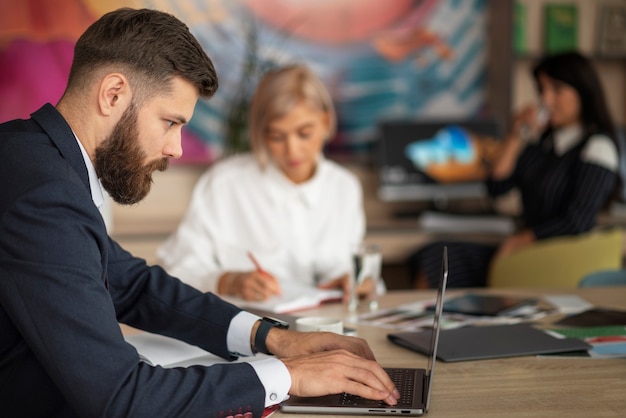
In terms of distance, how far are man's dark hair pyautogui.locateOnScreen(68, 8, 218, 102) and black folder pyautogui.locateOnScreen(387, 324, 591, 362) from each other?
74cm

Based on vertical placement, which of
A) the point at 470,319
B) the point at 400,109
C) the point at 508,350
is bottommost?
the point at 508,350

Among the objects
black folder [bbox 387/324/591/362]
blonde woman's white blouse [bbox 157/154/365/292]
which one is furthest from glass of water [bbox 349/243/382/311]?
blonde woman's white blouse [bbox 157/154/365/292]

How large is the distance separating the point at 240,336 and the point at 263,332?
54 mm

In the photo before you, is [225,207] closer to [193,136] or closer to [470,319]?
[470,319]

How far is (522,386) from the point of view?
157 centimetres

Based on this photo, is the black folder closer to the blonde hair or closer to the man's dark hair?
the man's dark hair

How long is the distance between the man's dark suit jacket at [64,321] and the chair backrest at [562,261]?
230 centimetres

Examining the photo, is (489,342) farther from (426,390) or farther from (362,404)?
(362,404)

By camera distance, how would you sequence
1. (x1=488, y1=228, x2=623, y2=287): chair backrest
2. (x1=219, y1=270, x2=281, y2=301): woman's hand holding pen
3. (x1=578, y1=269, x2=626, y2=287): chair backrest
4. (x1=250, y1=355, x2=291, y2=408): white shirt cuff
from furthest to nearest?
(x1=488, y1=228, x2=623, y2=287): chair backrest
(x1=578, y1=269, x2=626, y2=287): chair backrest
(x1=219, y1=270, x2=281, y2=301): woman's hand holding pen
(x1=250, y1=355, x2=291, y2=408): white shirt cuff

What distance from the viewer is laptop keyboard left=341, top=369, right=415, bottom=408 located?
1.43 m

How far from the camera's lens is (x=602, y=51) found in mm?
4840

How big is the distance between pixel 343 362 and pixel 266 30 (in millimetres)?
3280

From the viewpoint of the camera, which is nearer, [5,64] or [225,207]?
[225,207]

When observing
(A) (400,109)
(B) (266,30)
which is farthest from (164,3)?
(A) (400,109)
